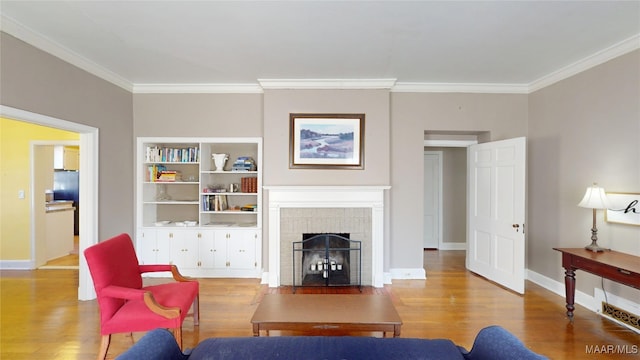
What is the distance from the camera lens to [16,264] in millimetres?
4367

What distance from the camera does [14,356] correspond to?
7.50ft

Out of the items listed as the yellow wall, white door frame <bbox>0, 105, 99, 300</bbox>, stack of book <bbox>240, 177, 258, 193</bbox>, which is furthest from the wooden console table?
Answer: the yellow wall

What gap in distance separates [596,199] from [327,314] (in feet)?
9.37

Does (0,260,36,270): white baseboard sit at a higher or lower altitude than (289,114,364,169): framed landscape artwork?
lower

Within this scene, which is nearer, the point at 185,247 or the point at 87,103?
the point at 87,103

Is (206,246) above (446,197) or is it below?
below

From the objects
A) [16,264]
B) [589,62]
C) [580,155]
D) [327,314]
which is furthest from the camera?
[16,264]

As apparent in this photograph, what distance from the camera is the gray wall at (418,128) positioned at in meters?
4.07

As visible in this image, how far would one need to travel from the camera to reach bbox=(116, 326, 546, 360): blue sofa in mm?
1390

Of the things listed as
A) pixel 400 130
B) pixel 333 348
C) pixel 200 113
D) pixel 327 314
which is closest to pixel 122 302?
Answer: pixel 327 314

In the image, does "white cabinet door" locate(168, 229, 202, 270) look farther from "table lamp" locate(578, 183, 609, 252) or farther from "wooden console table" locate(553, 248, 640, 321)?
"table lamp" locate(578, 183, 609, 252)

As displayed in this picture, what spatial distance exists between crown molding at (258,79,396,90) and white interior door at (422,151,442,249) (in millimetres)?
2593

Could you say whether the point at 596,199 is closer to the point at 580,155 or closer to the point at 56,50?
the point at 580,155

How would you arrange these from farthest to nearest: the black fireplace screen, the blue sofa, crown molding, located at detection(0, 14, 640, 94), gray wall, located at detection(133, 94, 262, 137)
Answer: gray wall, located at detection(133, 94, 262, 137)
the black fireplace screen
crown molding, located at detection(0, 14, 640, 94)
the blue sofa
